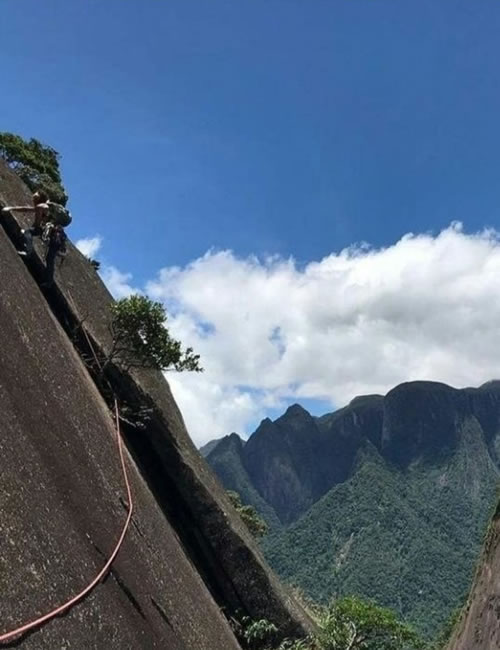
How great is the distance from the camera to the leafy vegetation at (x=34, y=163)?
75.3 ft

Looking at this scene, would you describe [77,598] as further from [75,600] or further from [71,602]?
[71,602]

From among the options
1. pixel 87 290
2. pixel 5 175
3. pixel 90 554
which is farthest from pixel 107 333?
pixel 90 554

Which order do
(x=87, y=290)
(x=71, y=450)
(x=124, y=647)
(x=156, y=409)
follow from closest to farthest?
1. (x=124, y=647)
2. (x=71, y=450)
3. (x=156, y=409)
4. (x=87, y=290)

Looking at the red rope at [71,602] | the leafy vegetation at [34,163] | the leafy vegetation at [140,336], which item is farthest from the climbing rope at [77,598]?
the leafy vegetation at [34,163]

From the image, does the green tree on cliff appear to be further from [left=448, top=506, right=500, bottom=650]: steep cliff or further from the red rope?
the red rope

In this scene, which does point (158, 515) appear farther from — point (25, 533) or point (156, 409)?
point (25, 533)

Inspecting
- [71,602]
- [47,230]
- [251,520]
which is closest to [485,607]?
[71,602]

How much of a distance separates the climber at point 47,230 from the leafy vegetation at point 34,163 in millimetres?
8786

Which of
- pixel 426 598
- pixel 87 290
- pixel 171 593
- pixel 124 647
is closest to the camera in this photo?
pixel 124 647

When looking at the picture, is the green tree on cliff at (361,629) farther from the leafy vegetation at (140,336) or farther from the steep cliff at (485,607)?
the leafy vegetation at (140,336)

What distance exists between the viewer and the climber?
43.4 feet

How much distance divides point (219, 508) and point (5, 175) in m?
9.55

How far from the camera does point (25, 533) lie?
20.2 feet

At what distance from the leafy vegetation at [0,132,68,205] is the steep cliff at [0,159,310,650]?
282 inches
